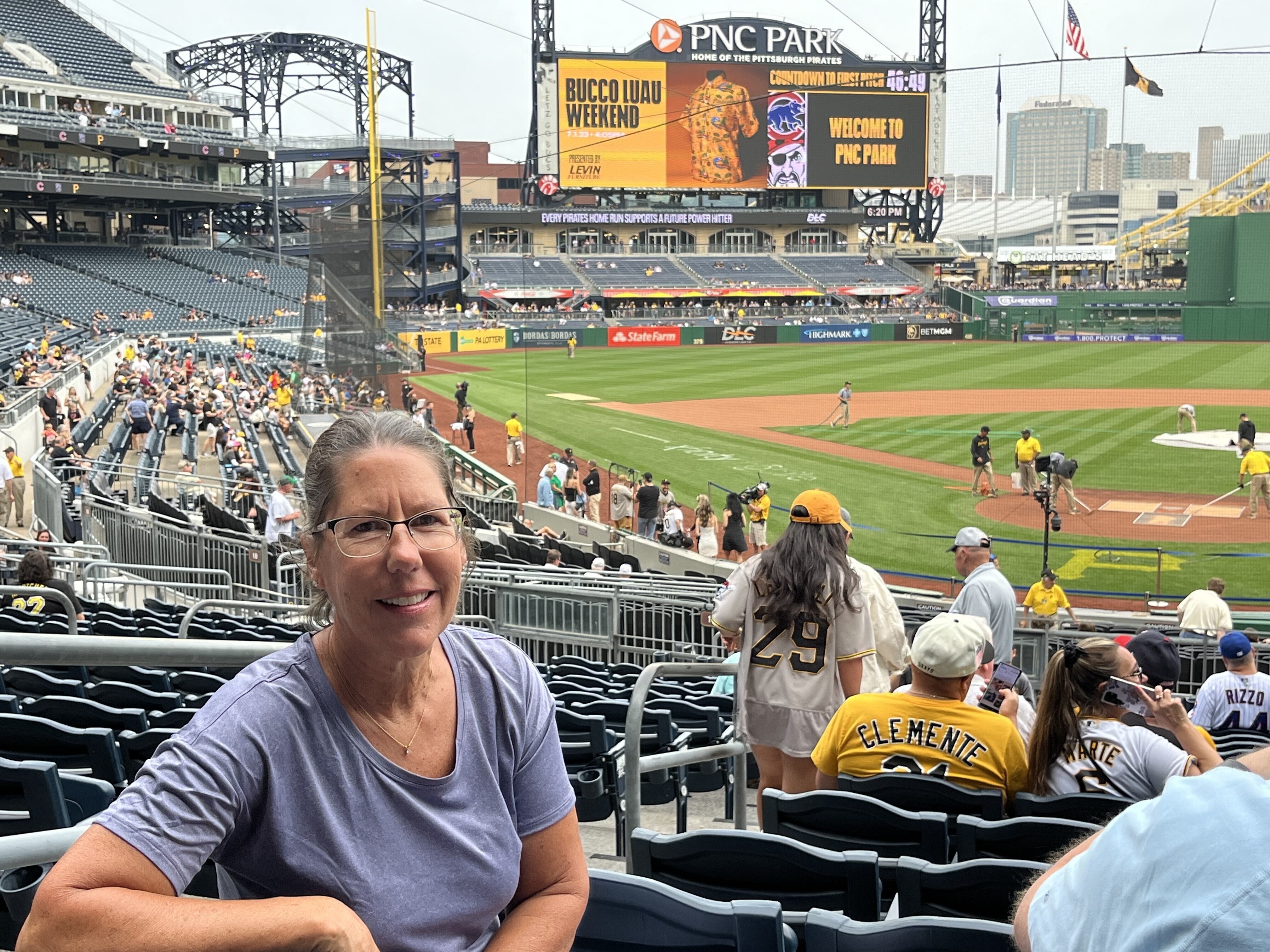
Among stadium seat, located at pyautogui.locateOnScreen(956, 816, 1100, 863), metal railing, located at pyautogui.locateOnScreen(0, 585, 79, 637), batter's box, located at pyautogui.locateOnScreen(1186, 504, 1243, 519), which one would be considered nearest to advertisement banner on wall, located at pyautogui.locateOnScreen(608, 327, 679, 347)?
batter's box, located at pyautogui.locateOnScreen(1186, 504, 1243, 519)

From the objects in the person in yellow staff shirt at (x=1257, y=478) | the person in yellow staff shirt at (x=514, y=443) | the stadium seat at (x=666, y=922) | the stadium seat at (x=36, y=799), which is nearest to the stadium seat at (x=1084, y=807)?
the stadium seat at (x=666, y=922)

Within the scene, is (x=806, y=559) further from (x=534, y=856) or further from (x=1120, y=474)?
(x=1120, y=474)

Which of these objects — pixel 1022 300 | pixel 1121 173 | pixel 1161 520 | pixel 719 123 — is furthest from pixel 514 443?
Answer: pixel 1121 173

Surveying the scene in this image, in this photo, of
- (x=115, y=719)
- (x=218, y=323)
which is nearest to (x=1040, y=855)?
(x=115, y=719)

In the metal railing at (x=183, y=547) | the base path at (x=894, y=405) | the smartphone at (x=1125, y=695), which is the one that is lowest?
the base path at (x=894, y=405)

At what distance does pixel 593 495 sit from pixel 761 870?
19035 mm

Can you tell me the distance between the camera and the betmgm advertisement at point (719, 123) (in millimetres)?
71812

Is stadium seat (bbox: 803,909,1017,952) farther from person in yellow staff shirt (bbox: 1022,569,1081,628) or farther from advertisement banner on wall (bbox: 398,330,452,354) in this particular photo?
advertisement banner on wall (bbox: 398,330,452,354)

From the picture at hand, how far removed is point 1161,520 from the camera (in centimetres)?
2044

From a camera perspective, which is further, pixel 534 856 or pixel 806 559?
pixel 806 559

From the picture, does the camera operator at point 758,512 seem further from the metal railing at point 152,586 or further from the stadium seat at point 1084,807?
the stadium seat at point 1084,807

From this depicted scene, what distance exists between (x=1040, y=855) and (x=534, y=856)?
6.68ft

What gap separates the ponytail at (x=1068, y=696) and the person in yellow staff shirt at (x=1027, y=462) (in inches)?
721

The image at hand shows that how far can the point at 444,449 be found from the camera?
2199mm
